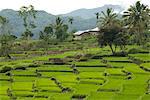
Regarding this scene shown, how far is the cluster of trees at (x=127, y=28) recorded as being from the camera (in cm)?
5706

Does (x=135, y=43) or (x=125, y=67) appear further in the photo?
(x=135, y=43)

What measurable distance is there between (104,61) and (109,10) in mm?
21545

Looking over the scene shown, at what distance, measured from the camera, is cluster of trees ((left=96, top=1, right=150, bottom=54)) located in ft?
187

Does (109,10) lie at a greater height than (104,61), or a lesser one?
greater

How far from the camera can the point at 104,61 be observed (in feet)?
168

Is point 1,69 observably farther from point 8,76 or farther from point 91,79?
point 91,79

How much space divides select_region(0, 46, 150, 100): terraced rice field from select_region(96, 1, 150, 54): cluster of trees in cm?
421

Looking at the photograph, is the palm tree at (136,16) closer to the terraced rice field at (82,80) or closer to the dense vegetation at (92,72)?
the dense vegetation at (92,72)

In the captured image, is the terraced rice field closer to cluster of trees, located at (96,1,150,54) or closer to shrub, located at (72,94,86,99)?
shrub, located at (72,94,86,99)

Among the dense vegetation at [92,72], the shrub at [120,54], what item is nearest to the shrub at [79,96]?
the dense vegetation at [92,72]

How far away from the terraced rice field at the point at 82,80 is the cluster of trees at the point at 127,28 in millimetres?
4206

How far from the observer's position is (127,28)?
6275 centimetres

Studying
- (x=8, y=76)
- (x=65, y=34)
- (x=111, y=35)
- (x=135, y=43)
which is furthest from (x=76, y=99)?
(x=65, y=34)

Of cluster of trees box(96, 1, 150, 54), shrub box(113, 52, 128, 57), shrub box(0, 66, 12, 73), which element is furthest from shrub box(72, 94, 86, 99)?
cluster of trees box(96, 1, 150, 54)
